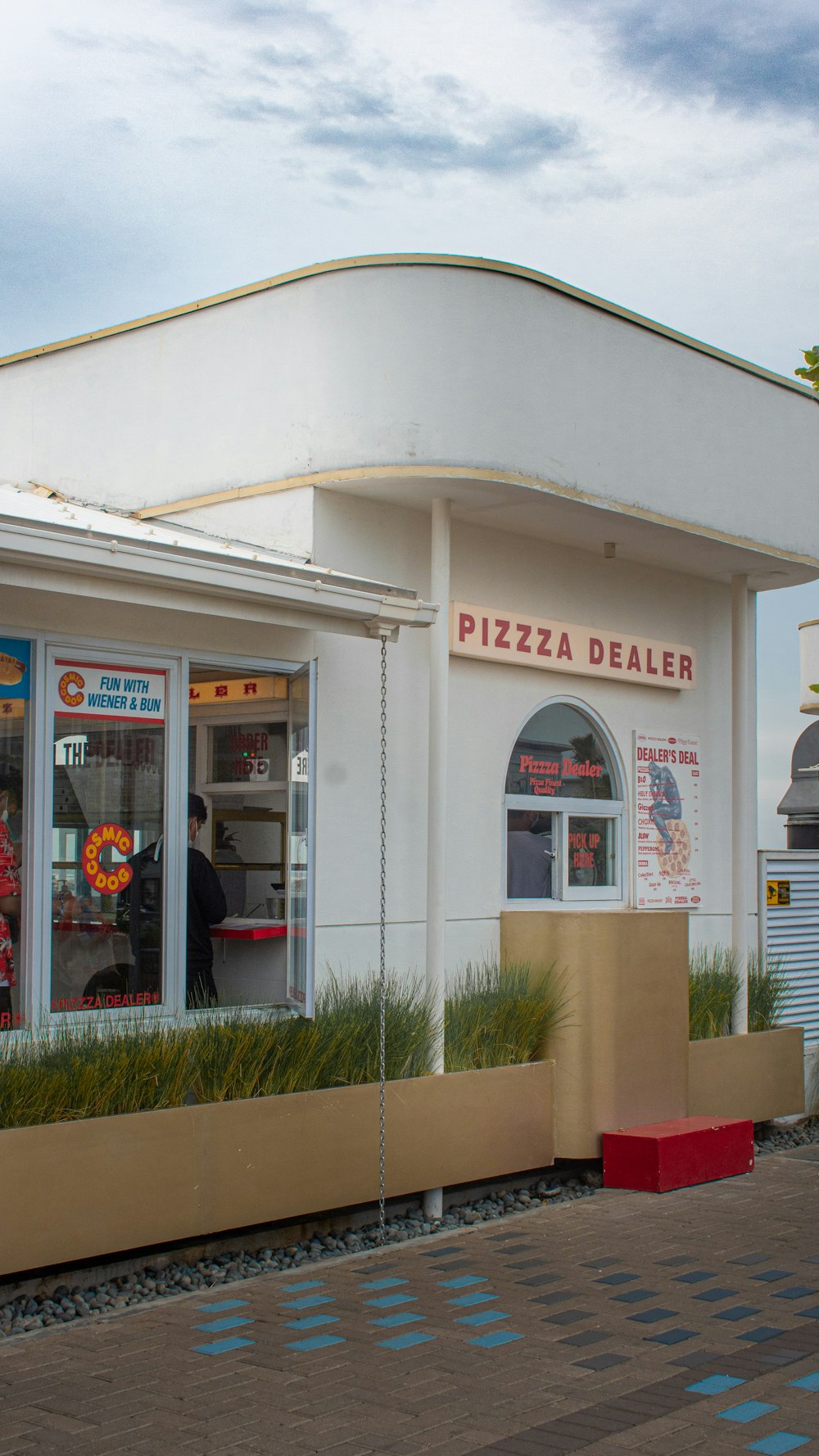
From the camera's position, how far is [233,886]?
28.4 feet

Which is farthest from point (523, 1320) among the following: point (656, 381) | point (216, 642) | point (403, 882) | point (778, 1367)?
point (656, 381)

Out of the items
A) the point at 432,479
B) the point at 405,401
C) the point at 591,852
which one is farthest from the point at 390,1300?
the point at 405,401

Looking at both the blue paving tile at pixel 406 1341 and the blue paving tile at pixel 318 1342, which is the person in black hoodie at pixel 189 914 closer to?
the blue paving tile at pixel 318 1342

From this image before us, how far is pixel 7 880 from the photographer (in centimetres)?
711

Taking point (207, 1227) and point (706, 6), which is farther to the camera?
point (706, 6)

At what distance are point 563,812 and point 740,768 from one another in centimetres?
191

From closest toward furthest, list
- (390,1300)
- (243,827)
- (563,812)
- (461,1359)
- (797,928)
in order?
(461,1359)
(390,1300)
(243,827)
(563,812)
(797,928)

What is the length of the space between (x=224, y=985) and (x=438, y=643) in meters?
2.34

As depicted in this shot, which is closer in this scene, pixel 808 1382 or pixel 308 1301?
pixel 808 1382

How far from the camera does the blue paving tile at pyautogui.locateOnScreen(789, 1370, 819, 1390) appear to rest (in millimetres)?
5363

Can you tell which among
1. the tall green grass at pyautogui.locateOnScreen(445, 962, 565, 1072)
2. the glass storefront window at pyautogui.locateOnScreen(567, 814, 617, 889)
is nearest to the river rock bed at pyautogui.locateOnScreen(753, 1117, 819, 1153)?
the glass storefront window at pyautogui.locateOnScreen(567, 814, 617, 889)

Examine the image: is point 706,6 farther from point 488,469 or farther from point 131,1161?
point 131,1161

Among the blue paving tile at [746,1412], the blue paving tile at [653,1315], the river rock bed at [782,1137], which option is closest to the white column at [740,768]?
the river rock bed at [782,1137]

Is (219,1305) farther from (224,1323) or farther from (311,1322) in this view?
→ (311,1322)
